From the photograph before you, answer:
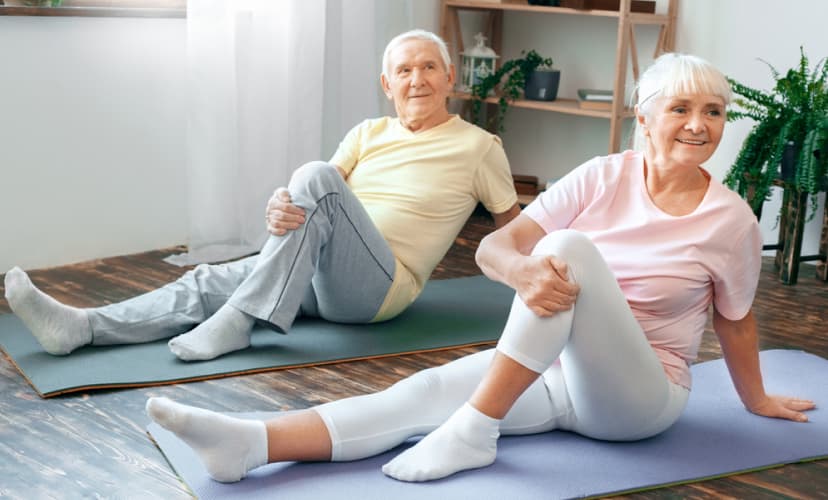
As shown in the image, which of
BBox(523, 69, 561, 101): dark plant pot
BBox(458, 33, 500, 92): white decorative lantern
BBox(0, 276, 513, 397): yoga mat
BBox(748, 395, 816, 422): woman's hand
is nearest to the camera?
BBox(748, 395, 816, 422): woman's hand

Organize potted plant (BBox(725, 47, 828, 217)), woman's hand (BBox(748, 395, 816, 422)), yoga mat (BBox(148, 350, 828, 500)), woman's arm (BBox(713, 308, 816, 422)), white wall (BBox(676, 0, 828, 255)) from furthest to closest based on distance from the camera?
white wall (BBox(676, 0, 828, 255)), potted plant (BBox(725, 47, 828, 217)), woman's hand (BBox(748, 395, 816, 422)), woman's arm (BBox(713, 308, 816, 422)), yoga mat (BBox(148, 350, 828, 500))

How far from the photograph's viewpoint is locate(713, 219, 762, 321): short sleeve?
1.92m

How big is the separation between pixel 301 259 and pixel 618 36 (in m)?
2.03

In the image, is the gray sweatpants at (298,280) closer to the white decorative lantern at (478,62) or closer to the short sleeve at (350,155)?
the short sleeve at (350,155)

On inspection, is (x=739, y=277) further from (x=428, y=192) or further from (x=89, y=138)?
(x=89, y=138)

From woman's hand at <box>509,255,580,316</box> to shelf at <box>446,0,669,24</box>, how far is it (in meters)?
2.45

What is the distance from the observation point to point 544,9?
422cm

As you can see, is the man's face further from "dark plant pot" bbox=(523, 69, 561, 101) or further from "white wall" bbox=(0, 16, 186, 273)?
"dark plant pot" bbox=(523, 69, 561, 101)

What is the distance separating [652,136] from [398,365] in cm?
93

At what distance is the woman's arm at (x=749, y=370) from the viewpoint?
200cm

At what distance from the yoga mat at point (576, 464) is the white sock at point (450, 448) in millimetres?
20

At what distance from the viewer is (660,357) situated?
196 centimetres

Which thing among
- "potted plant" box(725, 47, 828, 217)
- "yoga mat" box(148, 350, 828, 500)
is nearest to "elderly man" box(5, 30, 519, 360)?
"yoga mat" box(148, 350, 828, 500)

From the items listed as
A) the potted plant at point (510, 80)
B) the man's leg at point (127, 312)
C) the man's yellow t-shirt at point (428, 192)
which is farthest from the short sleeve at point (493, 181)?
the potted plant at point (510, 80)
